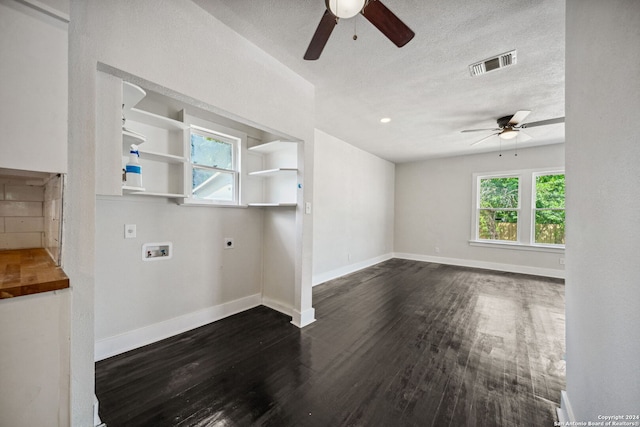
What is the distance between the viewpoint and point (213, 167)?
108 inches

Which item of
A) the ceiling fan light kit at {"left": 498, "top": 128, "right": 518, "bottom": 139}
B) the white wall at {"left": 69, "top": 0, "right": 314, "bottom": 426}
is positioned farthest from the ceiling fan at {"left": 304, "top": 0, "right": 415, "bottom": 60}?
the ceiling fan light kit at {"left": 498, "top": 128, "right": 518, "bottom": 139}

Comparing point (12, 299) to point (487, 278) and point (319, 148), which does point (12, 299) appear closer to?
point (319, 148)

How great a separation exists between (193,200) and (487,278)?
525 centimetres

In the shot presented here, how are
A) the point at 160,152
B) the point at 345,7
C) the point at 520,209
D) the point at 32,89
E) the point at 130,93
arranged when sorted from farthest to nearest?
the point at 520,209
the point at 160,152
the point at 130,93
the point at 345,7
the point at 32,89

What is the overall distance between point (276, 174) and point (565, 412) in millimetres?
3129

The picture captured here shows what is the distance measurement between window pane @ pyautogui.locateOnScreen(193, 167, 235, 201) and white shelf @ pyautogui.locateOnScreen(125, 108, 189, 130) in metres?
0.49

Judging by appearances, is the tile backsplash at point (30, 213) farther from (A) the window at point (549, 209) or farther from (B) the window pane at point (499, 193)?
(A) the window at point (549, 209)

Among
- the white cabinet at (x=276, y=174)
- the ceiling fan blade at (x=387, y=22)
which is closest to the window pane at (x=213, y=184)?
the white cabinet at (x=276, y=174)

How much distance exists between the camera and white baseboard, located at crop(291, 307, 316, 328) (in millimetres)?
2566

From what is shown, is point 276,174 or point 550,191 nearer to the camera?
point 276,174

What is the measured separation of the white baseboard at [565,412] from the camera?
4.39 feet

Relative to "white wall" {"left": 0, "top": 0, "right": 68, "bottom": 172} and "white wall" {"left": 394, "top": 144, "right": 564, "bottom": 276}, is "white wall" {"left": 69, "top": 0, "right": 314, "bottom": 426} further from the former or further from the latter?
"white wall" {"left": 394, "top": 144, "right": 564, "bottom": 276}

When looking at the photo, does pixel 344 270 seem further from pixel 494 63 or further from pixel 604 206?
pixel 604 206

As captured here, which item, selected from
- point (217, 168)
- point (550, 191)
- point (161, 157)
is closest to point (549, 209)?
point (550, 191)
